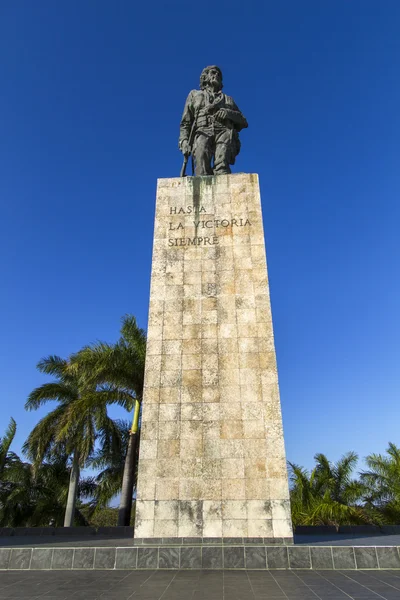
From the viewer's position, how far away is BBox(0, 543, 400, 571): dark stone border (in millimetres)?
6723

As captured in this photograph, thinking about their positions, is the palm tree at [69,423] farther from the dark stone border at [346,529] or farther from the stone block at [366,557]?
the stone block at [366,557]

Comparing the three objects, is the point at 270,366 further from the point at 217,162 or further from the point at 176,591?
the point at 217,162

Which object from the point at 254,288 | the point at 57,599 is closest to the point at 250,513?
the point at 57,599

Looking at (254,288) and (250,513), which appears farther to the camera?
(254,288)

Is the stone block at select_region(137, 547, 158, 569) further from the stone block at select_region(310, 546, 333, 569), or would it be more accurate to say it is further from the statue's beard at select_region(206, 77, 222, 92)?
the statue's beard at select_region(206, 77, 222, 92)

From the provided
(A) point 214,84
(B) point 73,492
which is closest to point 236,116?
(A) point 214,84

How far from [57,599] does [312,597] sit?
3.12 metres

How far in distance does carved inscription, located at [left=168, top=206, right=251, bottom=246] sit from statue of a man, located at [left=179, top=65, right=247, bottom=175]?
1843mm

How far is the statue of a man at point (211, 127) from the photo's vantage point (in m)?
12.9

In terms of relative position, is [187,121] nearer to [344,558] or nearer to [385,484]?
[344,558]

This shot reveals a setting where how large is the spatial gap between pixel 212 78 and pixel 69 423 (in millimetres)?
14968

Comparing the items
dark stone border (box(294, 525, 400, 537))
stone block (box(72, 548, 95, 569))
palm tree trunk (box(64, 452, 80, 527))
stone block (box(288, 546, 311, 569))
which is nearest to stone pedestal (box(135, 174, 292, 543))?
stone block (box(288, 546, 311, 569))

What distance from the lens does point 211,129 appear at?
13.2m

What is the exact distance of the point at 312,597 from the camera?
15.9ft
